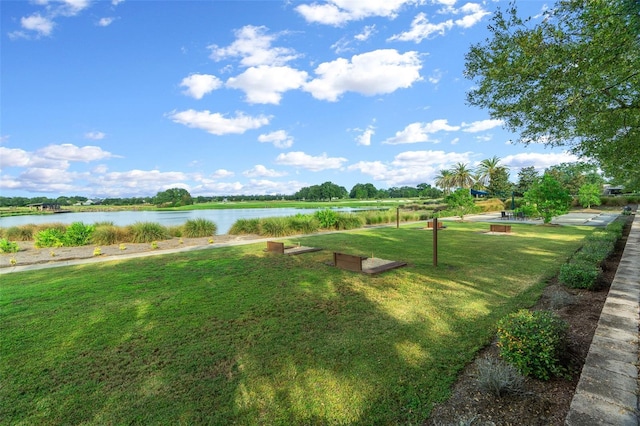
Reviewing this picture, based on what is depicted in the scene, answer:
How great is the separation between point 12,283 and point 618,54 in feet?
39.0

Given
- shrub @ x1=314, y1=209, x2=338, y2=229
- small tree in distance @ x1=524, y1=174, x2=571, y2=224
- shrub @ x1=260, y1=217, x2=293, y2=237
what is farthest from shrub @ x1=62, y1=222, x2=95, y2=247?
small tree in distance @ x1=524, y1=174, x2=571, y2=224

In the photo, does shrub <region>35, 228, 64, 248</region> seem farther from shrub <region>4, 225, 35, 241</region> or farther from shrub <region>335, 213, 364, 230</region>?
shrub <region>335, 213, 364, 230</region>

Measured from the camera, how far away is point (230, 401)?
2.50 metres

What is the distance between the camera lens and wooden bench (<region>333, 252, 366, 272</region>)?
702 cm

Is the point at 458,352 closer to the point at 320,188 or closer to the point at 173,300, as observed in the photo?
the point at 173,300

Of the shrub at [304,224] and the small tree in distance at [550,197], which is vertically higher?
the small tree in distance at [550,197]

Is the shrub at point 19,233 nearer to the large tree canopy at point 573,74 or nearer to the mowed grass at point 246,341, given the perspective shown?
the mowed grass at point 246,341

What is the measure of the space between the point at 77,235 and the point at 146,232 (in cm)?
259

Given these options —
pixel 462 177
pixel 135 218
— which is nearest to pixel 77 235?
pixel 135 218

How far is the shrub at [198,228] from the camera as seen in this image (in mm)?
15353

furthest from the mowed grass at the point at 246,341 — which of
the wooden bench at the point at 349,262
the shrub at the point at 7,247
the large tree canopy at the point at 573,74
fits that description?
the shrub at the point at 7,247

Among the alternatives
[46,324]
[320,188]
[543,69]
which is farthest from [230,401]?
[320,188]

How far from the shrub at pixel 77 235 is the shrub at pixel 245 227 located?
6272 mm

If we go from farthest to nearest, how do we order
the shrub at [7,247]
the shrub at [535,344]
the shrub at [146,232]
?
the shrub at [146,232]
the shrub at [7,247]
the shrub at [535,344]
